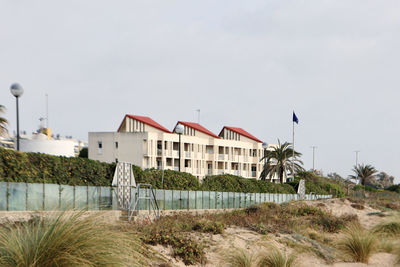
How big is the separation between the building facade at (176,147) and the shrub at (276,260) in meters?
44.7

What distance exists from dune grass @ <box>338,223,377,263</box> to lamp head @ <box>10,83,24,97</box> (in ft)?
46.4

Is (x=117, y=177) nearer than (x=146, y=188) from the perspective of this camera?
Yes

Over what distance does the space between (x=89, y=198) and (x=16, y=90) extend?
21.9ft

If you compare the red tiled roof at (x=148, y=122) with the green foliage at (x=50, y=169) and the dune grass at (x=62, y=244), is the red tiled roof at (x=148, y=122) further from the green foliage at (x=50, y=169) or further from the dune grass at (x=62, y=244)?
the dune grass at (x=62, y=244)

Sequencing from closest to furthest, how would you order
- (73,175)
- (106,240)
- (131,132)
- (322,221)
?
(106,240) < (73,175) < (322,221) < (131,132)

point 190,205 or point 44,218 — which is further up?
point 44,218

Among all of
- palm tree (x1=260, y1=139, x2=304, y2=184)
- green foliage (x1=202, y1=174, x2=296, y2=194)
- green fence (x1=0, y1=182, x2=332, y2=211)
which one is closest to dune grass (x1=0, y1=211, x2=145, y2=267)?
green fence (x1=0, y1=182, x2=332, y2=211)

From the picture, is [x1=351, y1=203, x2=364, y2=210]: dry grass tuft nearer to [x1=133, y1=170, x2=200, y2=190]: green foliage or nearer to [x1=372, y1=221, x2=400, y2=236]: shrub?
[x1=133, y1=170, x2=200, y2=190]: green foliage

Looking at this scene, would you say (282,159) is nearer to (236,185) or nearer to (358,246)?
(236,185)

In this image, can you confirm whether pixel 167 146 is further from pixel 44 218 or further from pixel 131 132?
pixel 44 218

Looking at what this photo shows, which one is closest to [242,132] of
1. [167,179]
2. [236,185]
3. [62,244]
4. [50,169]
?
[236,185]

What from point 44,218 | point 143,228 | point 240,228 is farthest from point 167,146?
point 44,218

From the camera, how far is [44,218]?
8141 millimetres

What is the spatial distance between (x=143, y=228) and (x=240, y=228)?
590 cm
